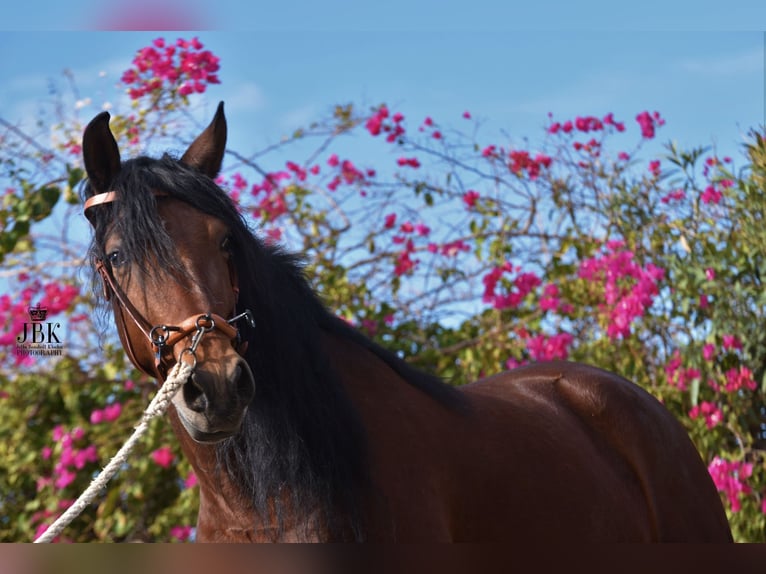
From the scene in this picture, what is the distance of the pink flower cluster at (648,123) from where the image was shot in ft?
18.5

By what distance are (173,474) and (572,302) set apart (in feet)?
7.93

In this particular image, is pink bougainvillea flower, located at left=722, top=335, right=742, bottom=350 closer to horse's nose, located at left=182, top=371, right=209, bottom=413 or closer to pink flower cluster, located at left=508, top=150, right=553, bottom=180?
pink flower cluster, located at left=508, top=150, right=553, bottom=180

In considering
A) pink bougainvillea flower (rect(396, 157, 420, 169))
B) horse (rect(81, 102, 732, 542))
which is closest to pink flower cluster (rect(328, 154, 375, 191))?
pink bougainvillea flower (rect(396, 157, 420, 169))

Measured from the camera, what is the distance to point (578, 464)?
8.63ft

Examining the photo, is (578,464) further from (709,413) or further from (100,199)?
(709,413)

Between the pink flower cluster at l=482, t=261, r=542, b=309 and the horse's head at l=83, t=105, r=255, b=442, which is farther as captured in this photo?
the pink flower cluster at l=482, t=261, r=542, b=309

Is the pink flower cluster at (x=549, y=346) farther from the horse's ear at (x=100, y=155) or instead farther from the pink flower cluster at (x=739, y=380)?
the horse's ear at (x=100, y=155)

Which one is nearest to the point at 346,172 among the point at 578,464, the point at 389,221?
the point at 389,221

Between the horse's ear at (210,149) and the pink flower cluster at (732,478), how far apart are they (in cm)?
316

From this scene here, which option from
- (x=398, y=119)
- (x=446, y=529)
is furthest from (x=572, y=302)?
(x=446, y=529)

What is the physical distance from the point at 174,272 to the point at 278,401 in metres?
0.36

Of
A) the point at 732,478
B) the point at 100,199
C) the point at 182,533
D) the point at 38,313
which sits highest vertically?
the point at 38,313

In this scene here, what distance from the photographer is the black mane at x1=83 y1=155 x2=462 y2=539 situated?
1.95 m

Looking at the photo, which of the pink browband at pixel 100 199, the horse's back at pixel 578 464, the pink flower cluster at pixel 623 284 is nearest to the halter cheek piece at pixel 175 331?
the pink browband at pixel 100 199
